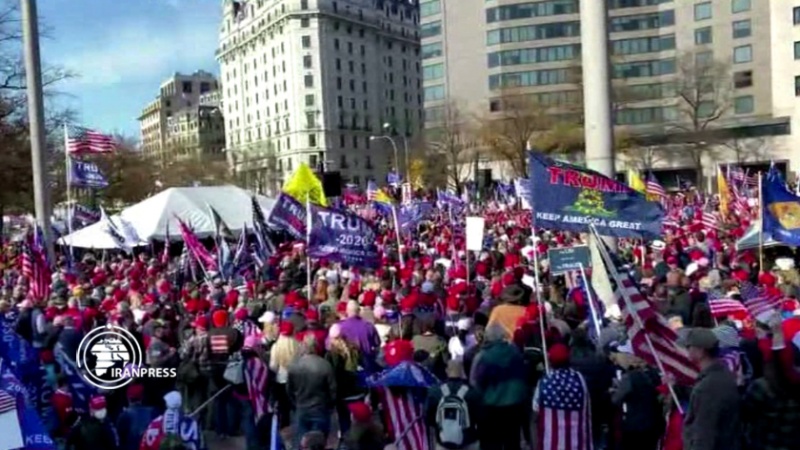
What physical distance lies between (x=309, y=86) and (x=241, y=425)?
112930mm

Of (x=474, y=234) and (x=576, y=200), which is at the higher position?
(x=576, y=200)

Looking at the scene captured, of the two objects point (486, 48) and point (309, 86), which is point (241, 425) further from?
point (309, 86)

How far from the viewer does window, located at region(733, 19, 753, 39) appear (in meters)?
72.8

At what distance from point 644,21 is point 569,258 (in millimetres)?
74552

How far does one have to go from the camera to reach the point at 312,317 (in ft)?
31.8

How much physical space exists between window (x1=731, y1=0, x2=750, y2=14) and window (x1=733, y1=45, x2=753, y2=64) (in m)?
2.98

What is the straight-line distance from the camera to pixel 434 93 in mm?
89750

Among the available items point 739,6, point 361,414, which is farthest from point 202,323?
point 739,6

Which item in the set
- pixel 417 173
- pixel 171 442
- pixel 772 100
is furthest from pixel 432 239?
pixel 772 100

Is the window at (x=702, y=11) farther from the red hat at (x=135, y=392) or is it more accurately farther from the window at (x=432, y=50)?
the red hat at (x=135, y=392)

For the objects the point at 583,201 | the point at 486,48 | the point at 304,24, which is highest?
the point at 304,24

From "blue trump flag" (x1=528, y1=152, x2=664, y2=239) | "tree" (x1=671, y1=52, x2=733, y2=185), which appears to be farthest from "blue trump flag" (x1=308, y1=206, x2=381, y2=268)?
"tree" (x1=671, y1=52, x2=733, y2=185)

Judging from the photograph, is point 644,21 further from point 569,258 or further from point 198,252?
point 569,258

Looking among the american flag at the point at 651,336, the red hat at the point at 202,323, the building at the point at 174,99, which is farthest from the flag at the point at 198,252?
the building at the point at 174,99
